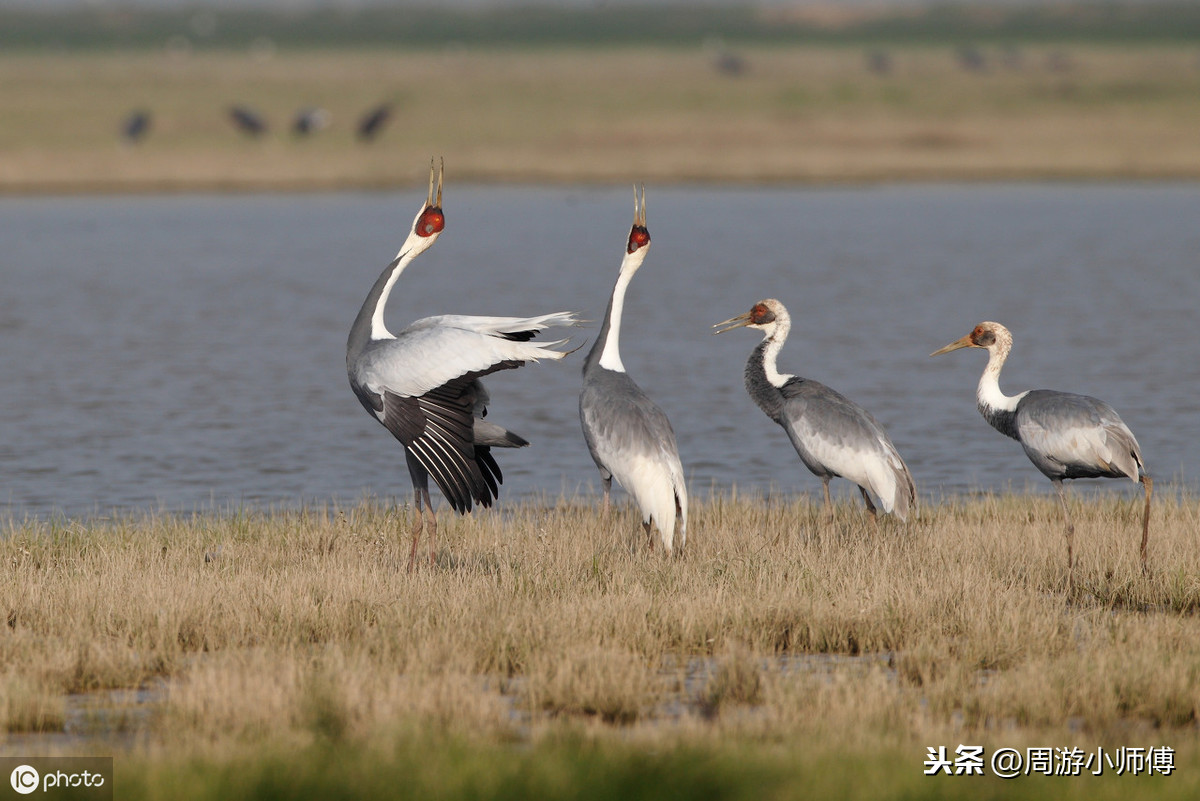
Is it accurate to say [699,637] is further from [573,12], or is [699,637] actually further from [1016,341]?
[573,12]

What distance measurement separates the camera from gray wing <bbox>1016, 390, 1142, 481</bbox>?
29.2 ft

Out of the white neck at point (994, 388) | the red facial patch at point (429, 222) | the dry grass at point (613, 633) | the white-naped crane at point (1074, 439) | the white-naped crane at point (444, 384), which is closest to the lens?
the dry grass at point (613, 633)

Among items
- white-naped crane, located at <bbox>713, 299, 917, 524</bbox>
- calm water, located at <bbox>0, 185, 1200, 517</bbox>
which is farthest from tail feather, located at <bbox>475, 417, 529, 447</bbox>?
calm water, located at <bbox>0, 185, 1200, 517</bbox>

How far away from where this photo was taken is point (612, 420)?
920cm

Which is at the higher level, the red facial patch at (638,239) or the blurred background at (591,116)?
the blurred background at (591,116)

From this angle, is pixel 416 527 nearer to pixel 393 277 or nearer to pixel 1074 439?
pixel 393 277

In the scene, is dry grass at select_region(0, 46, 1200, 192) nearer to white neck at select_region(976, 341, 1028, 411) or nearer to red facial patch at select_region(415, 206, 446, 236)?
white neck at select_region(976, 341, 1028, 411)

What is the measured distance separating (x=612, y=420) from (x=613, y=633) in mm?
2021

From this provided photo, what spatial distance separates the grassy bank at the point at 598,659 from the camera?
18.4 ft

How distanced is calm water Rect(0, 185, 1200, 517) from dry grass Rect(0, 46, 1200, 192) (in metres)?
2.72

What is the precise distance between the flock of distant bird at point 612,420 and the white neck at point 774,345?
270mm

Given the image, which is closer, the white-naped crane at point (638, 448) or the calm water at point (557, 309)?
the white-naped crane at point (638, 448)

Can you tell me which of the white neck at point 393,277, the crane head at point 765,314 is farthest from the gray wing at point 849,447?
the white neck at point 393,277

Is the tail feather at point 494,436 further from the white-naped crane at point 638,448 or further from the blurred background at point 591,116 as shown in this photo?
the blurred background at point 591,116
